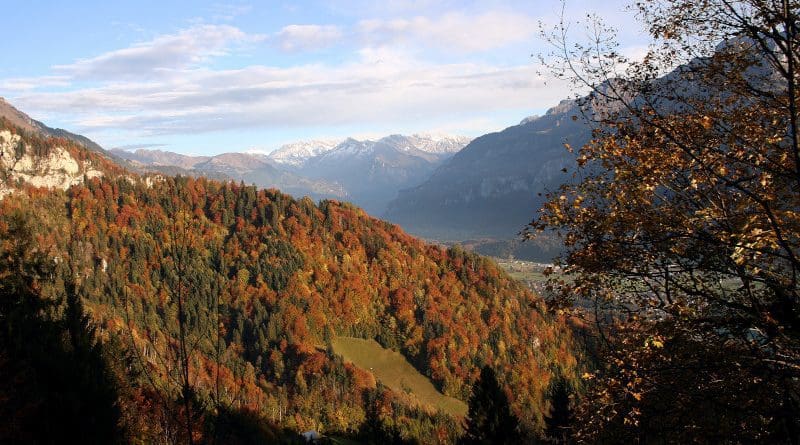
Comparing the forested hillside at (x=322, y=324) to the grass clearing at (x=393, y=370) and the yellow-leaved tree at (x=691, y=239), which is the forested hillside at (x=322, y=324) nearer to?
the grass clearing at (x=393, y=370)

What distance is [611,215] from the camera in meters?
11.3

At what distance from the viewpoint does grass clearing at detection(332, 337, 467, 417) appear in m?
147

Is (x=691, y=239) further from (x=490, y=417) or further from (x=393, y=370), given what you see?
(x=393, y=370)

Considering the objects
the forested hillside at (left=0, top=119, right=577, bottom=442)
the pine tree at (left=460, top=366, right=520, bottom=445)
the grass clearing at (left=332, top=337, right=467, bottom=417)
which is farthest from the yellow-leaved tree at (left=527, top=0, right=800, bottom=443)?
the grass clearing at (left=332, top=337, right=467, bottom=417)

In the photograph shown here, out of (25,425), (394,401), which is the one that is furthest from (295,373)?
(25,425)

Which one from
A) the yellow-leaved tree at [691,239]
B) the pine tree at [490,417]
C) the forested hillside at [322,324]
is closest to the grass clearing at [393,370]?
the forested hillside at [322,324]

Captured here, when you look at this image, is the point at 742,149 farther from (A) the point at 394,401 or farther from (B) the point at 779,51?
(A) the point at 394,401

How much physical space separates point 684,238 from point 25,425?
31328 mm

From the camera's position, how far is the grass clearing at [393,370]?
484 feet

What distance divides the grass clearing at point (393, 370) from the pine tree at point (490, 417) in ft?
326

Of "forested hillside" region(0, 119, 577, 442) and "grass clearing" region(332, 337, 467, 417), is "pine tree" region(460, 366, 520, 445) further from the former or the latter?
"grass clearing" region(332, 337, 467, 417)

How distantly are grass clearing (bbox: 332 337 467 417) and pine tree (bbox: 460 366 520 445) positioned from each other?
99.4 metres

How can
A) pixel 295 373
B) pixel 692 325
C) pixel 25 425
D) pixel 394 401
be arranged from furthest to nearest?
1. pixel 295 373
2. pixel 394 401
3. pixel 25 425
4. pixel 692 325

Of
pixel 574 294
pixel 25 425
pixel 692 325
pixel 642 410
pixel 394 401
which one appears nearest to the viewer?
pixel 692 325
